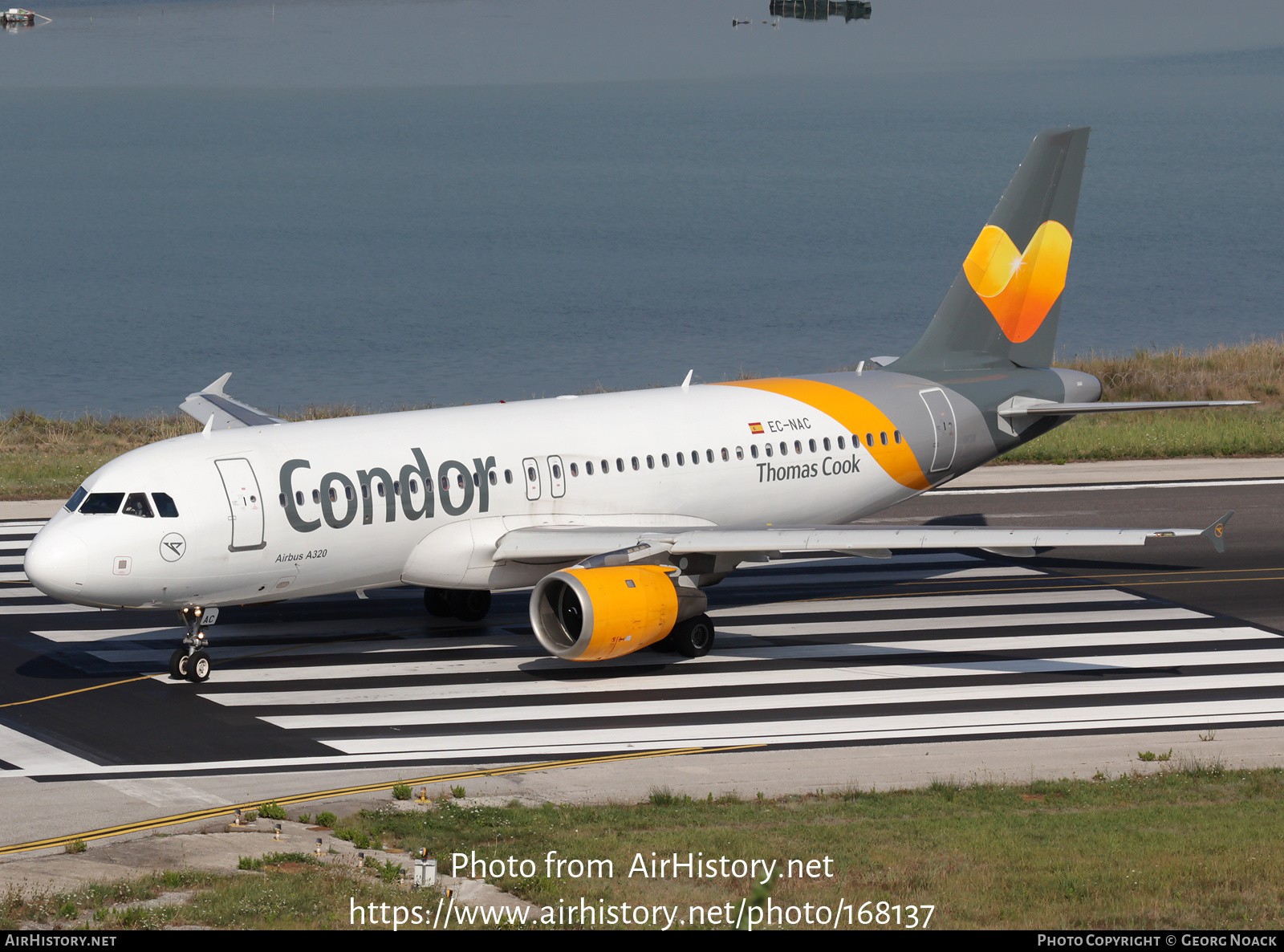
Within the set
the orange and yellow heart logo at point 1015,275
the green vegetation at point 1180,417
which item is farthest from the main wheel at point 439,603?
the green vegetation at point 1180,417

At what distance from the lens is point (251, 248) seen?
396ft

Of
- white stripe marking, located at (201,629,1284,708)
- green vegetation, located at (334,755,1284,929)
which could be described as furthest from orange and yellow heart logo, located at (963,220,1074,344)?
green vegetation, located at (334,755,1284,929)

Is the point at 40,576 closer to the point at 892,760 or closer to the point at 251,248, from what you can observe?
the point at 892,760

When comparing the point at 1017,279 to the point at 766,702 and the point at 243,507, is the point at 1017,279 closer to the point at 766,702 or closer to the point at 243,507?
the point at 766,702

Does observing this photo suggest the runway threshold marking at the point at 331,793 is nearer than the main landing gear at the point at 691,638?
Yes

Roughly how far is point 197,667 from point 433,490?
5267mm

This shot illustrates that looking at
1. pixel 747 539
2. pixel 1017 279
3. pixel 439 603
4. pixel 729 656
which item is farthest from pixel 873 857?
pixel 1017 279

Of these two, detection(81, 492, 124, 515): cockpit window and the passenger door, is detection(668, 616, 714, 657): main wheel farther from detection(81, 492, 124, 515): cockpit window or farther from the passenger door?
detection(81, 492, 124, 515): cockpit window

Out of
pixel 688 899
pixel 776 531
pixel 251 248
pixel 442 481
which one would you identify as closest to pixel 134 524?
pixel 442 481

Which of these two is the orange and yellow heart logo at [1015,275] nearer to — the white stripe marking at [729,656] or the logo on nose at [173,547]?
the white stripe marking at [729,656]

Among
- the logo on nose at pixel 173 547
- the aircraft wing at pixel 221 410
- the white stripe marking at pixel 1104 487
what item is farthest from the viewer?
the white stripe marking at pixel 1104 487

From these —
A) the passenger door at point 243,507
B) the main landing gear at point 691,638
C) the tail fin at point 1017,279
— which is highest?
the tail fin at point 1017,279

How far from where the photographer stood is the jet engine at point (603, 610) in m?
28.6

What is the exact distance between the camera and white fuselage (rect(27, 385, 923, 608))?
2781 centimetres
